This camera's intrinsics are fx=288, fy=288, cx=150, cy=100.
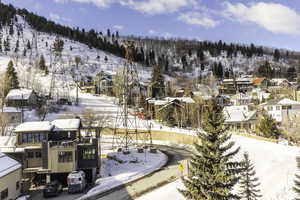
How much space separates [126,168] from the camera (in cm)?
3666

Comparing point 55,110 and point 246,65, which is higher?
point 246,65

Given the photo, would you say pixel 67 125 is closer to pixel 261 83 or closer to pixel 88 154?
pixel 88 154

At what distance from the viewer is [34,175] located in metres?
34.4

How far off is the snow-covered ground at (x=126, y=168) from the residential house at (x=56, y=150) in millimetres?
2260

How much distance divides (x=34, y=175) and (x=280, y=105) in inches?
1995

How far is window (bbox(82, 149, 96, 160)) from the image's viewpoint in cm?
3472

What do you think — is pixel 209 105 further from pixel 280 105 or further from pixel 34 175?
pixel 280 105

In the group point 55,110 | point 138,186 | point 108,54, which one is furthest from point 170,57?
point 138,186

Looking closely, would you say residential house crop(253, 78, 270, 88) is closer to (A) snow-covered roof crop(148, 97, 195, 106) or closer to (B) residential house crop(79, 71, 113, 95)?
(A) snow-covered roof crop(148, 97, 195, 106)

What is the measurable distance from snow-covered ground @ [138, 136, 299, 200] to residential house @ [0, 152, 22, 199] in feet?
41.6

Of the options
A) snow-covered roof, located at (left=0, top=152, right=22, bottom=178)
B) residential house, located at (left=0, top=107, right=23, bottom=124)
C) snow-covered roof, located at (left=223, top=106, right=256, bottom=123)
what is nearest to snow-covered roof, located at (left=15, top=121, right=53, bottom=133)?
snow-covered roof, located at (left=0, top=152, right=22, bottom=178)

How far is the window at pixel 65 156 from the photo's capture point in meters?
33.3

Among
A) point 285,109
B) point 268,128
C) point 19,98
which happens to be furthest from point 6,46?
point 268,128

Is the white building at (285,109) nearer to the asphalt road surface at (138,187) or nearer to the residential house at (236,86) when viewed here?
the asphalt road surface at (138,187)
